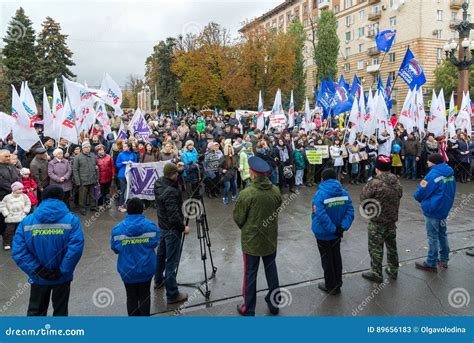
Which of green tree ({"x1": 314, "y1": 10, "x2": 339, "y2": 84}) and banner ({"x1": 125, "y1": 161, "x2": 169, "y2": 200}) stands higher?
green tree ({"x1": 314, "y1": 10, "x2": 339, "y2": 84})

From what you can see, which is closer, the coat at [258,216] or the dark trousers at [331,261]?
the coat at [258,216]

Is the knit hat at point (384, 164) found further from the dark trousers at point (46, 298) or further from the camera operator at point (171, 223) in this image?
the dark trousers at point (46, 298)

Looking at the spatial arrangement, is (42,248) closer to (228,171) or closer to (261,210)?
(261,210)

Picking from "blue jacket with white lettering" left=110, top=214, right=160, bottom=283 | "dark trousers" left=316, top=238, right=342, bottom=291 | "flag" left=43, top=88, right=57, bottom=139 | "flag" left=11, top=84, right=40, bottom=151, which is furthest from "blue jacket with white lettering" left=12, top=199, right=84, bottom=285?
"flag" left=43, top=88, right=57, bottom=139

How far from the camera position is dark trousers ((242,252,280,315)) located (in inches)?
187

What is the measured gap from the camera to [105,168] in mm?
10367

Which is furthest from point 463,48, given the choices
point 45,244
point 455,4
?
point 455,4

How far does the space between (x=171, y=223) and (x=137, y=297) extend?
110cm

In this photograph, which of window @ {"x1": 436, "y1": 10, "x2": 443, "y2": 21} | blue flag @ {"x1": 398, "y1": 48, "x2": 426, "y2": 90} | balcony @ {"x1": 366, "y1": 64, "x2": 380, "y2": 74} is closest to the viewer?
blue flag @ {"x1": 398, "y1": 48, "x2": 426, "y2": 90}

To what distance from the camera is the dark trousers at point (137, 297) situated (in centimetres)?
445

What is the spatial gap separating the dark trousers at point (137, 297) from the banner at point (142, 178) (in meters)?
A: 6.23

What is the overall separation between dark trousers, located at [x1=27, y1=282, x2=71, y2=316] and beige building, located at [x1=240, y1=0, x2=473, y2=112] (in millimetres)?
36818

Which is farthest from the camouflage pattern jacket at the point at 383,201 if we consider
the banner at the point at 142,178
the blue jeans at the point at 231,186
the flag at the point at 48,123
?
the flag at the point at 48,123

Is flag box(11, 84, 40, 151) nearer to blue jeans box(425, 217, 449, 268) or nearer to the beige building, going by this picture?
blue jeans box(425, 217, 449, 268)
